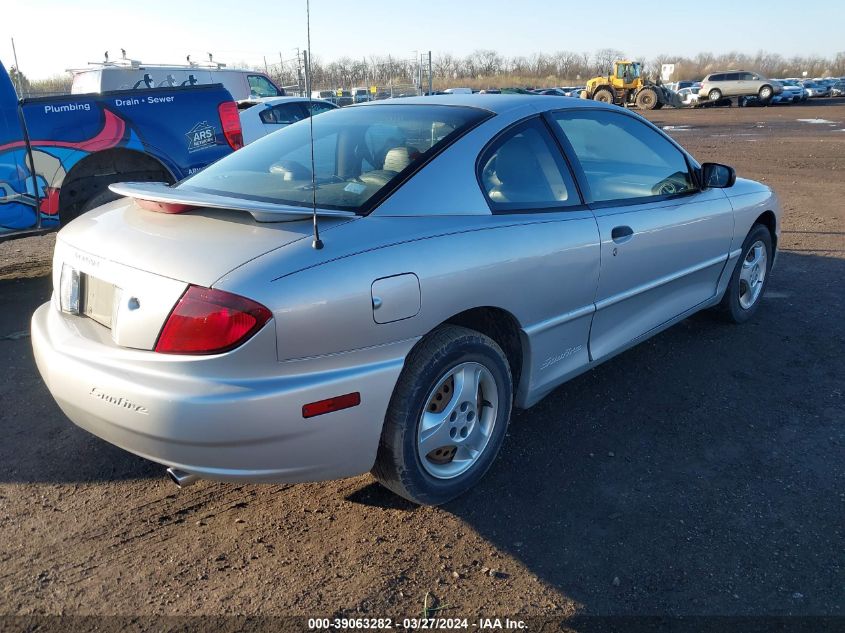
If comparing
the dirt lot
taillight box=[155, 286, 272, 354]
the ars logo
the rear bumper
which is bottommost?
the dirt lot

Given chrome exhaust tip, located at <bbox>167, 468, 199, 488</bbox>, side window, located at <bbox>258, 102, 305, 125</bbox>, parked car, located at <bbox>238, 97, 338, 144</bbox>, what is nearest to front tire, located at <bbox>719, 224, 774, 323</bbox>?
chrome exhaust tip, located at <bbox>167, 468, 199, 488</bbox>

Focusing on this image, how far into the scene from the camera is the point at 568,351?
11.1 ft

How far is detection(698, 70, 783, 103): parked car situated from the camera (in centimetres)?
3933

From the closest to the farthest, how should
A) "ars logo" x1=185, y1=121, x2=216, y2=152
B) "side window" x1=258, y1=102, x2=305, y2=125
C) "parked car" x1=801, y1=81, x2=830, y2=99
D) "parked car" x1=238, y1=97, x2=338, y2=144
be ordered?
"ars logo" x1=185, y1=121, x2=216, y2=152 → "parked car" x1=238, y1=97, x2=338, y2=144 → "side window" x1=258, y1=102, x2=305, y2=125 → "parked car" x1=801, y1=81, x2=830, y2=99

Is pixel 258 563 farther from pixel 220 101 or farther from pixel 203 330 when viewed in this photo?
pixel 220 101

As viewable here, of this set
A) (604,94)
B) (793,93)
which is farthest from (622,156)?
(793,93)

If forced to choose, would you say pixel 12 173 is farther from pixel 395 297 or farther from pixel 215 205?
pixel 395 297

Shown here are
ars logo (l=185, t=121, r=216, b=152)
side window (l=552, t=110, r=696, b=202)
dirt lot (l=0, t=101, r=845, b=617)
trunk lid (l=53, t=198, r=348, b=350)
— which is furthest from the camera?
ars logo (l=185, t=121, r=216, b=152)

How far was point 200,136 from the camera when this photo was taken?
6.56 metres

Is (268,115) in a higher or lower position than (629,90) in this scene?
lower

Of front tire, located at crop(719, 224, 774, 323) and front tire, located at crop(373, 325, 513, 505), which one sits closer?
front tire, located at crop(373, 325, 513, 505)

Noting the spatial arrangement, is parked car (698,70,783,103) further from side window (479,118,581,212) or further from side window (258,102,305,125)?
side window (479,118,581,212)

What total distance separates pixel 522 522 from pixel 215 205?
1717 millimetres

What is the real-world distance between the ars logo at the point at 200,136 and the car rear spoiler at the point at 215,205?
3.74m
